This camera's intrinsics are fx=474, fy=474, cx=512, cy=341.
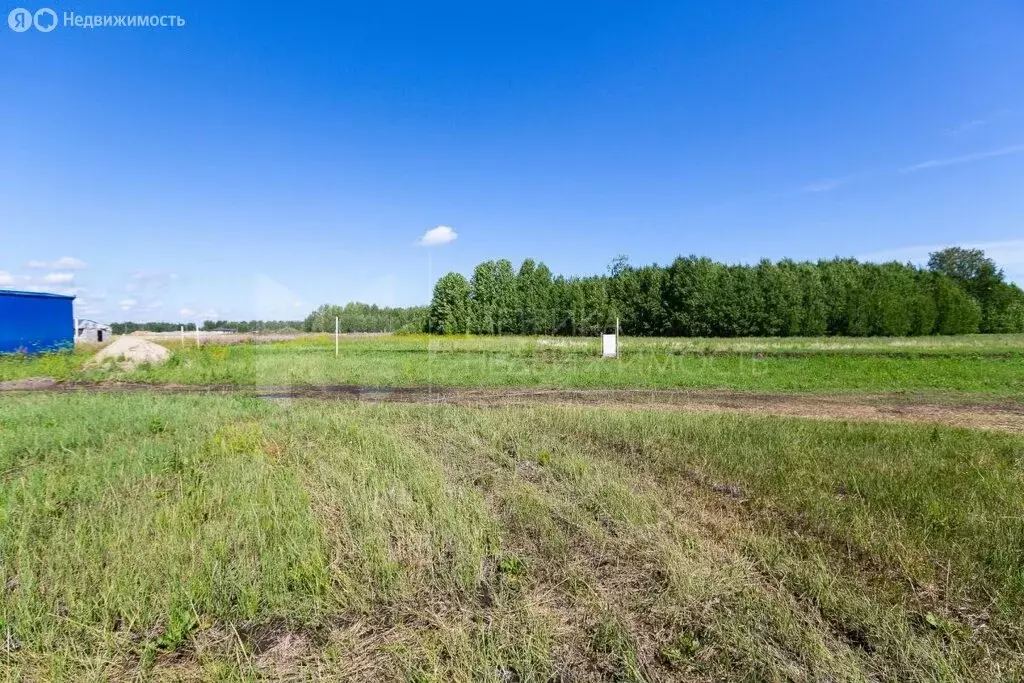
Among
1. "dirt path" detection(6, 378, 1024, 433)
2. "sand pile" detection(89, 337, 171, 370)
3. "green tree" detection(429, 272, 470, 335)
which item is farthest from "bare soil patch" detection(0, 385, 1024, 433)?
"green tree" detection(429, 272, 470, 335)

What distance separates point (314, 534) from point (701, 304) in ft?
127

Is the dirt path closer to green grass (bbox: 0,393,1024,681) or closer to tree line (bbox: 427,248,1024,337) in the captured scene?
green grass (bbox: 0,393,1024,681)

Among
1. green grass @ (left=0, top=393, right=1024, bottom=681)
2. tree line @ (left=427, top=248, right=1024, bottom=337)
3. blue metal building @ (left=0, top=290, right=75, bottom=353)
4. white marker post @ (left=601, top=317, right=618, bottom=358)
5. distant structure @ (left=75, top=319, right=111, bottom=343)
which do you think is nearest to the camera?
green grass @ (left=0, top=393, right=1024, bottom=681)

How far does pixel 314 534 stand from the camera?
3508 millimetres

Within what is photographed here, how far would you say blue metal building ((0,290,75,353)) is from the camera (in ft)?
61.0

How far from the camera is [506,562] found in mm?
3279

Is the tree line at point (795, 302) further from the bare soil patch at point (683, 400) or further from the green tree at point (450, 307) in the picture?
the bare soil patch at point (683, 400)

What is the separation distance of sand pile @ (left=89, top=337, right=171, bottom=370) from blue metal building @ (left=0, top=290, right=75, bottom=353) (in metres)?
6.73

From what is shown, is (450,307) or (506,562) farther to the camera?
(450,307)

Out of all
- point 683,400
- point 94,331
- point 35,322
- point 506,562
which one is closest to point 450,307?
point 683,400

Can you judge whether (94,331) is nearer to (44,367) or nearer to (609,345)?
(44,367)

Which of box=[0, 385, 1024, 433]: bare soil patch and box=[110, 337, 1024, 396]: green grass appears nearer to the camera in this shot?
box=[0, 385, 1024, 433]: bare soil patch

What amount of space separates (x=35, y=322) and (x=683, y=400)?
25.4 m

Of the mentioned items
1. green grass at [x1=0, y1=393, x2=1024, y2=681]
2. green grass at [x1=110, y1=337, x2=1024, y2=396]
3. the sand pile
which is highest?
the sand pile
